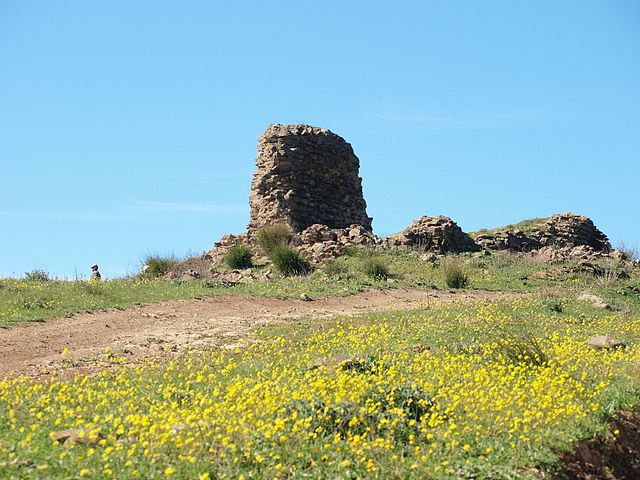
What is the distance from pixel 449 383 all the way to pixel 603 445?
182cm

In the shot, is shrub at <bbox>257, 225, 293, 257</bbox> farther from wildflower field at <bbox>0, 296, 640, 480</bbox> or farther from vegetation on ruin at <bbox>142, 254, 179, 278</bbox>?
wildflower field at <bbox>0, 296, 640, 480</bbox>

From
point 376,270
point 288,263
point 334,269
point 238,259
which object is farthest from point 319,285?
point 238,259

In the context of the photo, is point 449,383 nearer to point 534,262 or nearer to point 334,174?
point 534,262

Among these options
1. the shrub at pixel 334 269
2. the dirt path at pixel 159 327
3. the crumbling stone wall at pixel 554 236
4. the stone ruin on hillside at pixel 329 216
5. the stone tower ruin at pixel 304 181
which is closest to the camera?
the dirt path at pixel 159 327

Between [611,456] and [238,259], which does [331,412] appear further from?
[238,259]

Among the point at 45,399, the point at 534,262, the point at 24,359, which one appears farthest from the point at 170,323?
the point at 534,262

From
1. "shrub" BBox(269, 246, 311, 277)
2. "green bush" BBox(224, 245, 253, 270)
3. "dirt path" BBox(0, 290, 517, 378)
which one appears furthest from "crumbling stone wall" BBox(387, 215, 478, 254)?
"dirt path" BBox(0, 290, 517, 378)

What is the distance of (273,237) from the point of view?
91.7ft

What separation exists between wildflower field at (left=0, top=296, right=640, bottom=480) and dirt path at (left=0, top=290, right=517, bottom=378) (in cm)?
134

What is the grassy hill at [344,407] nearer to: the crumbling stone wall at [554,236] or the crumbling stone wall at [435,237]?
the crumbling stone wall at [435,237]

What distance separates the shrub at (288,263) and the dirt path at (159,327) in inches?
197

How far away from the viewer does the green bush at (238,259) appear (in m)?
27.1

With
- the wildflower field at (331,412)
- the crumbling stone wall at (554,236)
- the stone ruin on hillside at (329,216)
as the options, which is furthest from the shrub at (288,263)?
the wildflower field at (331,412)

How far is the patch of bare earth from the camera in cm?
697
